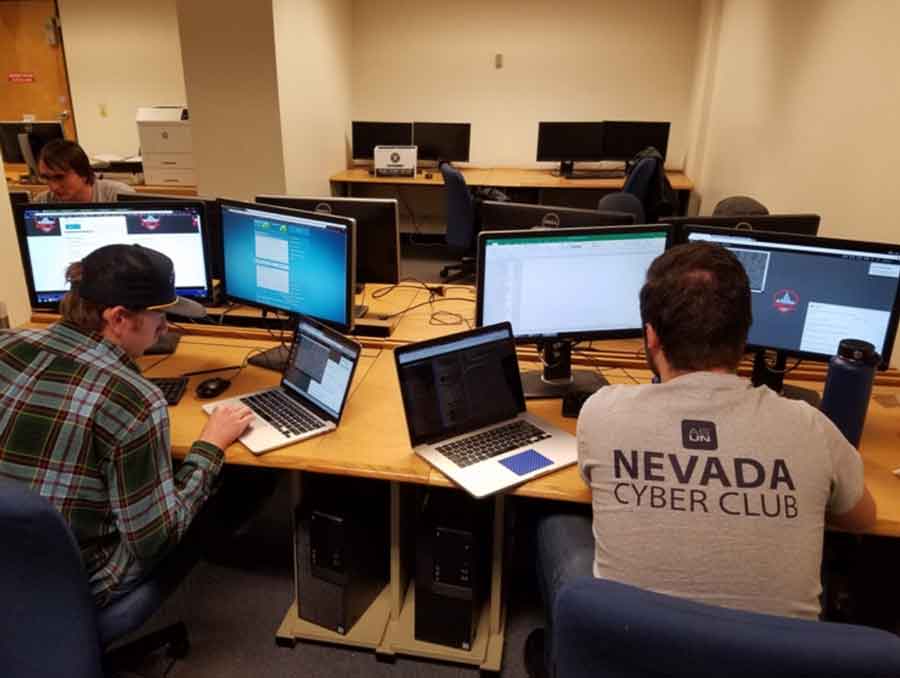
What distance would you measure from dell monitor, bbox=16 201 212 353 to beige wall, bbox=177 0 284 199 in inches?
99.5

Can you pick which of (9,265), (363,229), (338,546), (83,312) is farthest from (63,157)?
(338,546)

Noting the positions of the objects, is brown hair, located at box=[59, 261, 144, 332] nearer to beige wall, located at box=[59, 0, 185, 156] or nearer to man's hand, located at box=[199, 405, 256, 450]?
man's hand, located at box=[199, 405, 256, 450]

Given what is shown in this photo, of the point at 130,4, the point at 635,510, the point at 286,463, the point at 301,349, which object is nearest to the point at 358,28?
the point at 130,4

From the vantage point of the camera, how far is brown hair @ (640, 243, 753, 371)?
4.15ft

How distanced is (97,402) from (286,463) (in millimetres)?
449

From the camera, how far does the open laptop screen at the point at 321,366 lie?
5.73 ft

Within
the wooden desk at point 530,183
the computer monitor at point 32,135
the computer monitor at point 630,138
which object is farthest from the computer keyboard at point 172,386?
the computer monitor at point 630,138

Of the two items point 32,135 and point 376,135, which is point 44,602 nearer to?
point 32,135

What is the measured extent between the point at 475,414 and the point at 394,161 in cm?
473

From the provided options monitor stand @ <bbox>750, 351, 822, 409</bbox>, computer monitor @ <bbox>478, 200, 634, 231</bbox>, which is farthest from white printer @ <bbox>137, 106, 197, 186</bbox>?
monitor stand @ <bbox>750, 351, 822, 409</bbox>

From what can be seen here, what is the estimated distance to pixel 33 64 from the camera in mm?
6504

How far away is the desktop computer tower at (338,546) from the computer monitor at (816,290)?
118 centimetres

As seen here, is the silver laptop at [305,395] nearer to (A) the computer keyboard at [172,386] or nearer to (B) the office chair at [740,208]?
(A) the computer keyboard at [172,386]

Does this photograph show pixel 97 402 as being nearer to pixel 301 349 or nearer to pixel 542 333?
pixel 301 349
